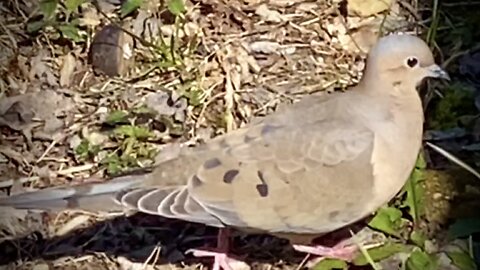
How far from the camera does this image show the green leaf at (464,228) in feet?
11.5

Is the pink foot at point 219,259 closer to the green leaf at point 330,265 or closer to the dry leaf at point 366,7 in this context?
the green leaf at point 330,265

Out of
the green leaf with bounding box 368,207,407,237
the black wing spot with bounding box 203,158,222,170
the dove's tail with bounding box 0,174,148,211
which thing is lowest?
the green leaf with bounding box 368,207,407,237

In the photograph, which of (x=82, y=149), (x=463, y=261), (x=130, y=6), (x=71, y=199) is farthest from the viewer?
(x=130, y=6)

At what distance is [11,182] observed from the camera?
3902mm

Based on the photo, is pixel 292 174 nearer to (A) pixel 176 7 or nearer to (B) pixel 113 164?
(B) pixel 113 164

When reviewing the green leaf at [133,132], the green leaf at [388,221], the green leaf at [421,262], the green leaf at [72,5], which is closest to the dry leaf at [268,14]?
the green leaf at [72,5]

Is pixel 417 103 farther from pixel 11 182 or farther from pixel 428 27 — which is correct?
pixel 11 182

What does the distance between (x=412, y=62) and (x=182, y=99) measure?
3.50 feet

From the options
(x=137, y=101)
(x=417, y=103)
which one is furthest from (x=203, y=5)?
(x=417, y=103)

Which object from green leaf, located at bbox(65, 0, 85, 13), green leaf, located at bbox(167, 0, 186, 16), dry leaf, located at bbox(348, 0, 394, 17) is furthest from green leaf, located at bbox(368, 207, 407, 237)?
green leaf, located at bbox(65, 0, 85, 13)

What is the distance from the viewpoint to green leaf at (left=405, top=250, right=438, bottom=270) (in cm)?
336

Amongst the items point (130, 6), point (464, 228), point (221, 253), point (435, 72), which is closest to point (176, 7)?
point (130, 6)

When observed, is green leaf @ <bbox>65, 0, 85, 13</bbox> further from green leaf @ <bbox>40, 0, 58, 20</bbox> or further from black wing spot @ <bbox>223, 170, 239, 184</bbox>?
black wing spot @ <bbox>223, 170, 239, 184</bbox>

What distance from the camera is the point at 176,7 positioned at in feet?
14.6
